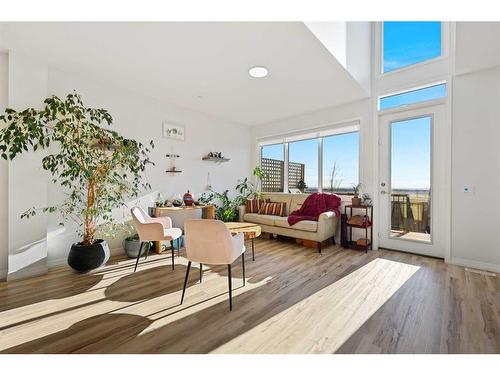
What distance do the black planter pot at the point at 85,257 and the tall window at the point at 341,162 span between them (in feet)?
12.8

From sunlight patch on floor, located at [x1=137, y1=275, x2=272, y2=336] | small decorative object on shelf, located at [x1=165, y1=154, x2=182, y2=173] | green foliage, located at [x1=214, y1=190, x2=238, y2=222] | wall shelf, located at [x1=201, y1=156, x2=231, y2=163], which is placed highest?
wall shelf, located at [x1=201, y1=156, x2=231, y2=163]

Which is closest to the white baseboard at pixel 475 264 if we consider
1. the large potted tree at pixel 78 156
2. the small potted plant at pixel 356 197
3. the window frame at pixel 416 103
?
the small potted plant at pixel 356 197

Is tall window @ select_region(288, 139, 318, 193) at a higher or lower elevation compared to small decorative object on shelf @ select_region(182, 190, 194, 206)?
higher

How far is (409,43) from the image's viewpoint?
3.55 metres

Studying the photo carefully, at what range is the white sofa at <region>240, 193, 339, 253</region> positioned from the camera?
11.9 ft

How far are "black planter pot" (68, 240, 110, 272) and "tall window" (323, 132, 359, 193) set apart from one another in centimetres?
391

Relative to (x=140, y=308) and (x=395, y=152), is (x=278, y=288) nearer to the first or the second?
(x=140, y=308)

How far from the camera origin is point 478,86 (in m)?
2.93

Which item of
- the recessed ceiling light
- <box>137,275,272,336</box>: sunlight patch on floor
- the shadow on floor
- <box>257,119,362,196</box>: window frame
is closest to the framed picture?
the recessed ceiling light

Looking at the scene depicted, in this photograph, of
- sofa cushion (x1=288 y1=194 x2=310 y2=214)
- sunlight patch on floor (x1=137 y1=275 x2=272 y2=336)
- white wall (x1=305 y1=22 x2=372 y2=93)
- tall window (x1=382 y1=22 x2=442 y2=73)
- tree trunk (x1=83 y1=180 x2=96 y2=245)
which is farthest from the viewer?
sofa cushion (x1=288 y1=194 x2=310 y2=214)

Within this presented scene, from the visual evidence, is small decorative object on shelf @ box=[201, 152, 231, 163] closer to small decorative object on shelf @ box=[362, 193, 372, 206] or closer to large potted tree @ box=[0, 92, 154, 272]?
large potted tree @ box=[0, 92, 154, 272]

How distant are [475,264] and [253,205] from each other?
3.50 m

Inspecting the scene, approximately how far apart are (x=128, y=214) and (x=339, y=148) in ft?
12.9

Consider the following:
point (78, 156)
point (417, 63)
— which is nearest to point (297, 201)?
point (417, 63)
